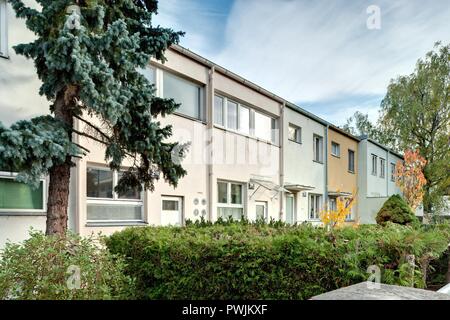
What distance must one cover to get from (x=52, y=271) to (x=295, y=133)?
1295 centimetres

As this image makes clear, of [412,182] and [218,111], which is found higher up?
[218,111]

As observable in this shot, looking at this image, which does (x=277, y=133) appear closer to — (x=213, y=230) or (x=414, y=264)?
(x=213, y=230)

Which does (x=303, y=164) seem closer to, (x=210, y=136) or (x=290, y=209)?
(x=290, y=209)

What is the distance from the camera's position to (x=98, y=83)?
13.8ft

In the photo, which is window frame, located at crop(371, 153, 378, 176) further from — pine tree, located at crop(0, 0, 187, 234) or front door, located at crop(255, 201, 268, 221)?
pine tree, located at crop(0, 0, 187, 234)

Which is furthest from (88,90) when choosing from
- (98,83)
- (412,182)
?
(412,182)

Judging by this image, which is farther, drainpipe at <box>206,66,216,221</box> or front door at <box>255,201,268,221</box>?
front door at <box>255,201,268,221</box>

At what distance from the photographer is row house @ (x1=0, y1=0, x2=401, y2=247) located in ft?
19.4

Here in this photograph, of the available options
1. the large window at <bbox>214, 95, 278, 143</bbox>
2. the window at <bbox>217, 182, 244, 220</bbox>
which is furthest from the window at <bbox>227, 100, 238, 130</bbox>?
the window at <bbox>217, 182, 244, 220</bbox>

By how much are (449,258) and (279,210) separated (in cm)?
769

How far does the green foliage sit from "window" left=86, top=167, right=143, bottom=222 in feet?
6.61

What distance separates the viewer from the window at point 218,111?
10.8m

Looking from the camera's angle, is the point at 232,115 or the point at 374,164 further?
the point at 374,164
